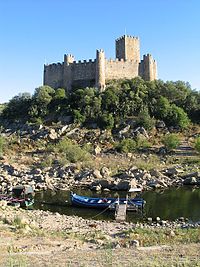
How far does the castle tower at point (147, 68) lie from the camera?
5191 cm

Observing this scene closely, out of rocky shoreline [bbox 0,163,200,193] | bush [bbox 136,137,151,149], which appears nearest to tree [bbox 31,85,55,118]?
bush [bbox 136,137,151,149]

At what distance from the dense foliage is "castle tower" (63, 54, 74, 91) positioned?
1.16 meters

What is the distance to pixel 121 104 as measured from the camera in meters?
50.2

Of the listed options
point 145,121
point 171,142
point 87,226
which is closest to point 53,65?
point 145,121

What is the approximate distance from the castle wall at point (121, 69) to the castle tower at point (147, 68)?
2.22ft

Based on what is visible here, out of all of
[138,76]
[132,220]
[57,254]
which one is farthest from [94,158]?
[57,254]

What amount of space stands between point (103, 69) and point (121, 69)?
8.35 ft

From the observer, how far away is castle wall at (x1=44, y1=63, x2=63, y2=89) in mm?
52719

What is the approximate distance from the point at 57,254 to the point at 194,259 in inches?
136

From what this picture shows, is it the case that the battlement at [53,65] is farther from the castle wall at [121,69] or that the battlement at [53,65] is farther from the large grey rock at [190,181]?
the large grey rock at [190,181]

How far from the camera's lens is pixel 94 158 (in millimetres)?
39938

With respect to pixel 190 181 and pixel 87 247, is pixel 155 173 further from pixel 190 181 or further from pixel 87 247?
pixel 87 247

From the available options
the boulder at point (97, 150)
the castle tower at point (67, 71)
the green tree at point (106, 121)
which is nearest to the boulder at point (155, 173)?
the boulder at point (97, 150)

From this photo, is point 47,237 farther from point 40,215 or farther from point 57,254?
point 40,215
